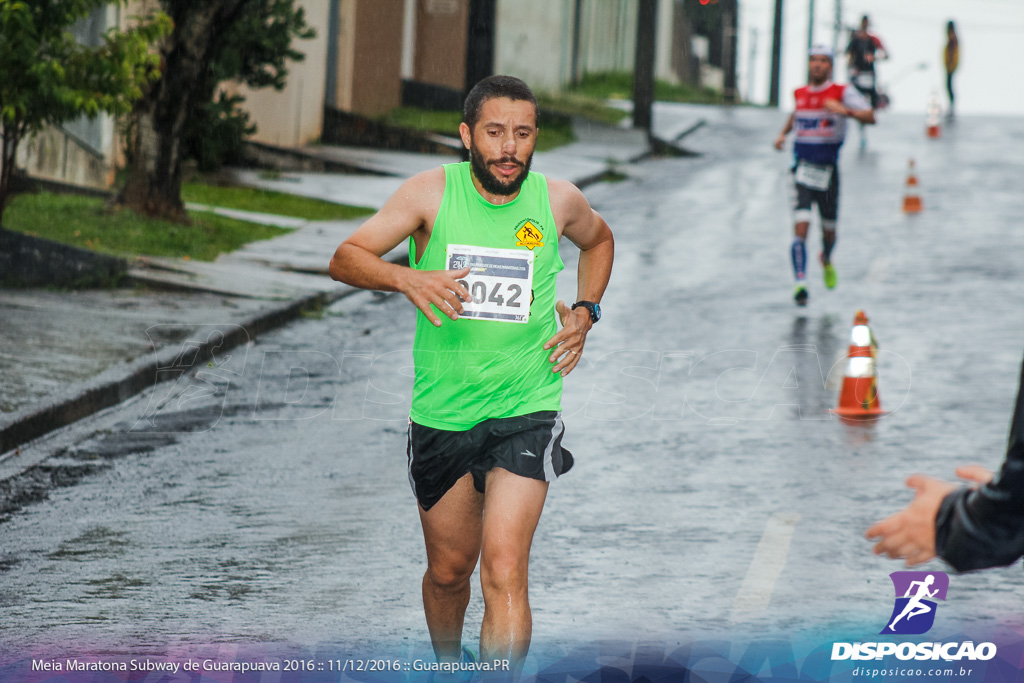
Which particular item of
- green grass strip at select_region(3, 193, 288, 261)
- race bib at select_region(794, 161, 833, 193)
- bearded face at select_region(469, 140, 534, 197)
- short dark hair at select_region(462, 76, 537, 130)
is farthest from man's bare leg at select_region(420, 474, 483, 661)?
green grass strip at select_region(3, 193, 288, 261)

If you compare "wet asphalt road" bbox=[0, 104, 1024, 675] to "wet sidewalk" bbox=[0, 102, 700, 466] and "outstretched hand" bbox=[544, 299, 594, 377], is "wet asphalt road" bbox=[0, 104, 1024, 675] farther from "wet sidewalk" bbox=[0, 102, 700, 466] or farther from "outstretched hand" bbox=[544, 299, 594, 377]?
"outstretched hand" bbox=[544, 299, 594, 377]

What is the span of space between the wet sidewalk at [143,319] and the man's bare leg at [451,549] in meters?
4.20

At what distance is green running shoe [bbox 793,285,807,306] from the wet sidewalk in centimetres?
416

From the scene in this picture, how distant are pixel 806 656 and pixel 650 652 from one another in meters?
0.54

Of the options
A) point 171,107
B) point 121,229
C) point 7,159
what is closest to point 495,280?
point 7,159

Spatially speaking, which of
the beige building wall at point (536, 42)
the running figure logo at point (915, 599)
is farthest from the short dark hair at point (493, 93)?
the beige building wall at point (536, 42)

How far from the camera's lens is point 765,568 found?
630 cm

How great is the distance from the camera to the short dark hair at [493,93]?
4594 millimetres

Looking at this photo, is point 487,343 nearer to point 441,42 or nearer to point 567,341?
point 567,341

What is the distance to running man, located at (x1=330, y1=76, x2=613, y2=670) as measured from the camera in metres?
4.52

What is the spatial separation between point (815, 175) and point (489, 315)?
9.08 meters

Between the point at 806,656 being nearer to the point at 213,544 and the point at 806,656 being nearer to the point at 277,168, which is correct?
the point at 213,544

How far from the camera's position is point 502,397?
468cm

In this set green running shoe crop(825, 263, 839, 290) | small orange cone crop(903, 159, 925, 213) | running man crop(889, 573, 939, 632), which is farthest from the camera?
small orange cone crop(903, 159, 925, 213)
